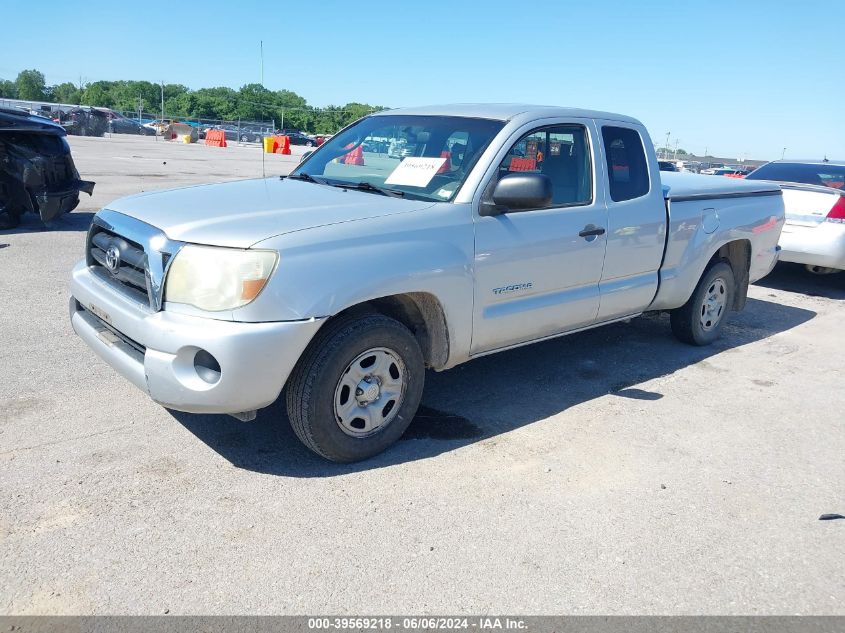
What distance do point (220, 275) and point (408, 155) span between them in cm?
169

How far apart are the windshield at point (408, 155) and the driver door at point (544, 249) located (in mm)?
237

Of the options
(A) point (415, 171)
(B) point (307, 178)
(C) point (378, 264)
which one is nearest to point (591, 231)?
(A) point (415, 171)

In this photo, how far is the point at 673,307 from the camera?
18.9ft

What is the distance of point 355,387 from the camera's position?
3650 mm

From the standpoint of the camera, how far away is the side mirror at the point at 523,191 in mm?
3891

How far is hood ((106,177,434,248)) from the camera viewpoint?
10.9ft

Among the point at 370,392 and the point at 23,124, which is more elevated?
the point at 23,124

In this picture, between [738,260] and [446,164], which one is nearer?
[446,164]

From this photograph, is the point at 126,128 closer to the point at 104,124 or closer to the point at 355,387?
the point at 104,124

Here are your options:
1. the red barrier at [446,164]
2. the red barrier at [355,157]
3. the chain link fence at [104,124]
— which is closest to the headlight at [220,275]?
the red barrier at [446,164]

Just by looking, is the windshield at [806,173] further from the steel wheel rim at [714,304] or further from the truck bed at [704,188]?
the steel wheel rim at [714,304]

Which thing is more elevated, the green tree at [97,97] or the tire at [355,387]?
the green tree at [97,97]

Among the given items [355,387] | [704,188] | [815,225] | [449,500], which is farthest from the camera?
[815,225]

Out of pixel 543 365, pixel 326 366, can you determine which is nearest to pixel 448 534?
pixel 326 366
